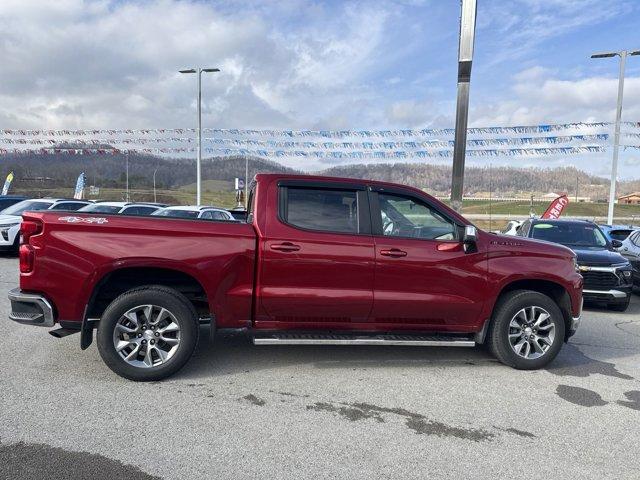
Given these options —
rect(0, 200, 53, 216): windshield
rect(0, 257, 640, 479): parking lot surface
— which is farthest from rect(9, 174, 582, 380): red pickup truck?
rect(0, 200, 53, 216): windshield

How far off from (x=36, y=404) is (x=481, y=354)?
14.5 feet

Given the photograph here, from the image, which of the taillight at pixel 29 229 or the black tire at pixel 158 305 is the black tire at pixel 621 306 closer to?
the black tire at pixel 158 305

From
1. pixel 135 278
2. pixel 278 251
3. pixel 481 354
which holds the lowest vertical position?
pixel 481 354

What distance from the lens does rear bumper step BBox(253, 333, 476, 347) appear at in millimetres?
4562

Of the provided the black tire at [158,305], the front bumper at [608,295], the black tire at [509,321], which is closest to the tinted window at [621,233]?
the front bumper at [608,295]

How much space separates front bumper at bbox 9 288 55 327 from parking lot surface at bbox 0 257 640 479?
53 centimetres

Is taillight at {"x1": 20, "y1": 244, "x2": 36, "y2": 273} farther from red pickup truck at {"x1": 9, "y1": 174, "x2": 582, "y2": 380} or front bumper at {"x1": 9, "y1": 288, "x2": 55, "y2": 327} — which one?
front bumper at {"x1": 9, "y1": 288, "x2": 55, "y2": 327}

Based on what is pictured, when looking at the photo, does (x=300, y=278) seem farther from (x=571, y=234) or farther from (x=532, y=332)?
(x=571, y=234)

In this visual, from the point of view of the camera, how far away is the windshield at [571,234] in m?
9.68

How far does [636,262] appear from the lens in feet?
33.6

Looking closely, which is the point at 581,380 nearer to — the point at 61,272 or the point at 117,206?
the point at 61,272

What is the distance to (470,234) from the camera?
4746 millimetres

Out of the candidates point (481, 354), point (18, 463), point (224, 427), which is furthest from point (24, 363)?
point (481, 354)

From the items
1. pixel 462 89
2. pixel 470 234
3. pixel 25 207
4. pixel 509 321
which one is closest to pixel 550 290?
pixel 509 321
